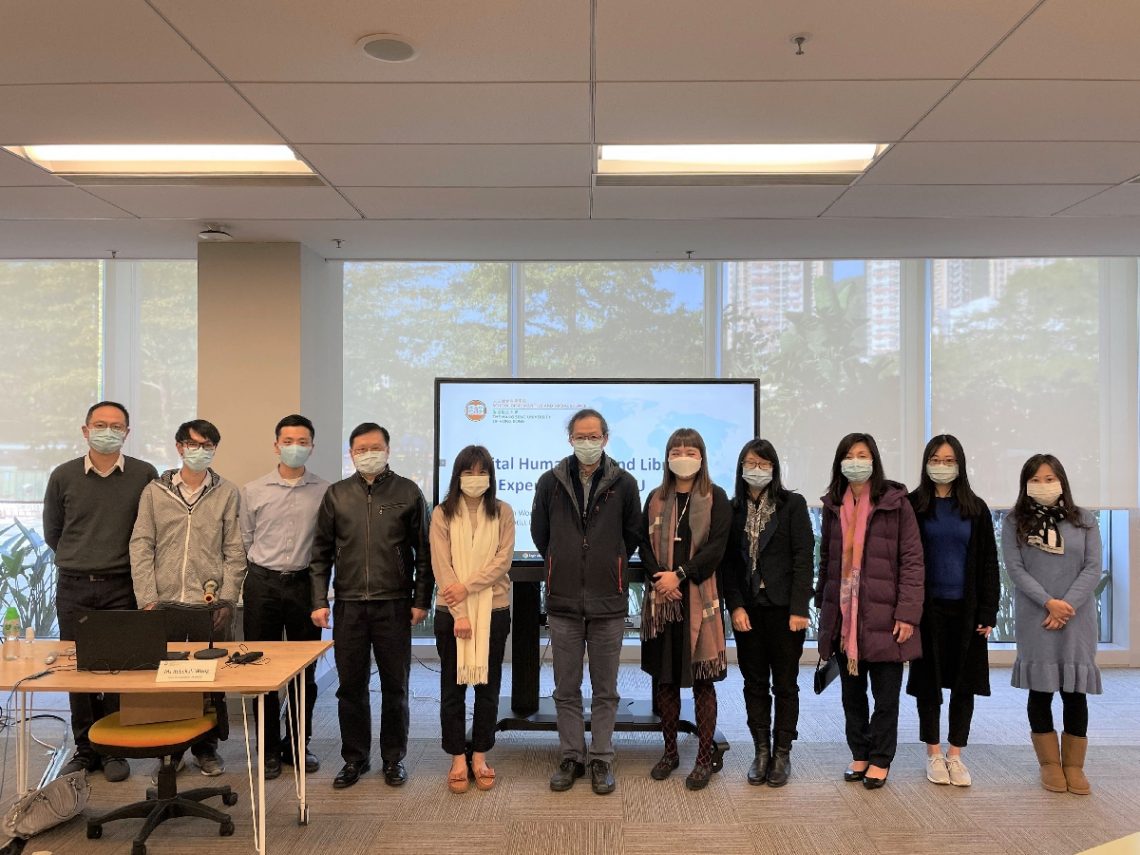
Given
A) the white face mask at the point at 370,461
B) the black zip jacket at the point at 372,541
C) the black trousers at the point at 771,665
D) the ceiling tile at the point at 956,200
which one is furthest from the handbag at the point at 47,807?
the ceiling tile at the point at 956,200

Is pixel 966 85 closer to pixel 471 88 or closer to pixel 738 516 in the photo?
pixel 471 88

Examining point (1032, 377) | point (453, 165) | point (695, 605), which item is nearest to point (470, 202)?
point (453, 165)

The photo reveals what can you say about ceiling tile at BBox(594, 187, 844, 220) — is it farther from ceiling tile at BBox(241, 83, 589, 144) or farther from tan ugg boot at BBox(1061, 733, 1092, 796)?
tan ugg boot at BBox(1061, 733, 1092, 796)

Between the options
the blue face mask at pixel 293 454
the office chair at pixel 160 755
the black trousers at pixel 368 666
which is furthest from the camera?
the blue face mask at pixel 293 454

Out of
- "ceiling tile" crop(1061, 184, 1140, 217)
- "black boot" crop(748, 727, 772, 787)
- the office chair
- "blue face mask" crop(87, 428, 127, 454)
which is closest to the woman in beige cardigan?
the office chair

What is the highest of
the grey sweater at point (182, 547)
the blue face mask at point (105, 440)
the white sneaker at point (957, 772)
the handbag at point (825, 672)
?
the blue face mask at point (105, 440)

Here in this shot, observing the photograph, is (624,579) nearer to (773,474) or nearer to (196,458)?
(773,474)

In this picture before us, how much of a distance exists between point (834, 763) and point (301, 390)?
3.53 metres

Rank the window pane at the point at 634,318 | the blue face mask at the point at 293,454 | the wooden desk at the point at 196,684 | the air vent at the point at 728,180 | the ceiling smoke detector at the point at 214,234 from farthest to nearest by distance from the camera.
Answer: the window pane at the point at 634,318 < the ceiling smoke detector at the point at 214,234 < the blue face mask at the point at 293,454 < the air vent at the point at 728,180 < the wooden desk at the point at 196,684

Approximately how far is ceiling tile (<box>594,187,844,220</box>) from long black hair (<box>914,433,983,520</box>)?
1247 mm

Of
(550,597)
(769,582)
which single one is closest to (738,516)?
(769,582)

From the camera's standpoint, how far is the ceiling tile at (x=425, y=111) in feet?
9.82

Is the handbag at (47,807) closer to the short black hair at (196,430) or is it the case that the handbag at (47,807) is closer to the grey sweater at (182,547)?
the grey sweater at (182,547)

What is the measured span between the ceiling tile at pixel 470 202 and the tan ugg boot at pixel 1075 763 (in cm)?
333
